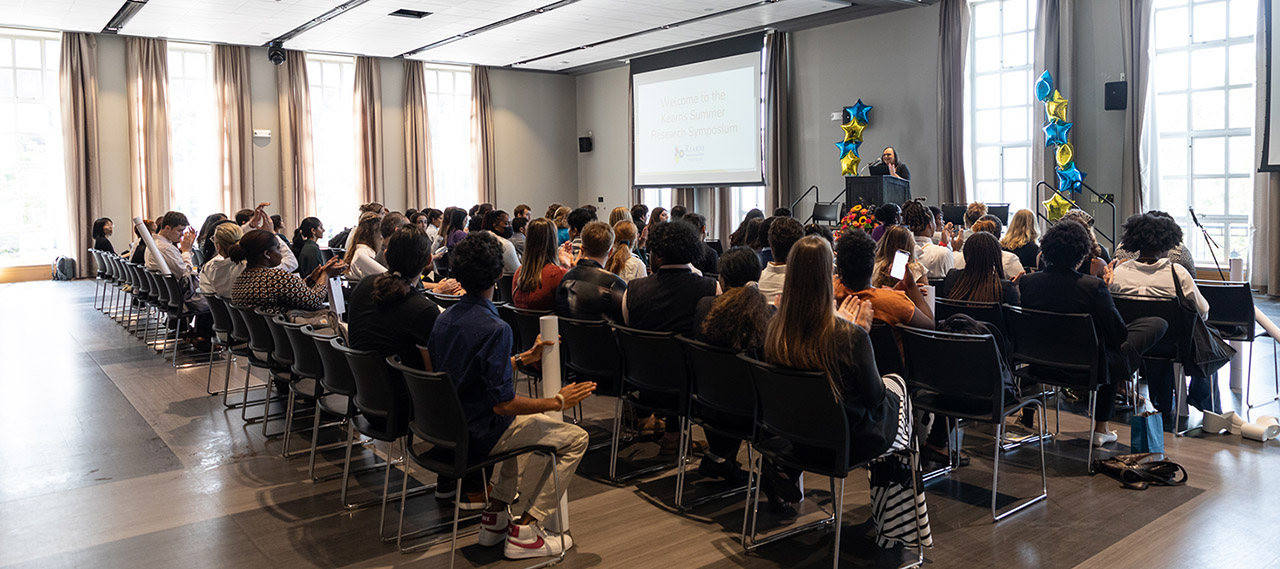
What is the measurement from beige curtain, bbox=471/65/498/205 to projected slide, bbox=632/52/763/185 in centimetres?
339

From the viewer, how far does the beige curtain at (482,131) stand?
18.3 m

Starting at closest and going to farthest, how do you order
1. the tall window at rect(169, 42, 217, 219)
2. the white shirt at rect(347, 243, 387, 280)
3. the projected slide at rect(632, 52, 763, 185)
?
the white shirt at rect(347, 243, 387, 280), the projected slide at rect(632, 52, 763, 185), the tall window at rect(169, 42, 217, 219)

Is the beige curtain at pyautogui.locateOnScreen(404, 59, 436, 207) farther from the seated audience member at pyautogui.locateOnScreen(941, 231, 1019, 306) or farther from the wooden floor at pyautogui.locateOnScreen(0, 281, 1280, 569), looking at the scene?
the seated audience member at pyautogui.locateOnScreen(941, 231, 1019, 306)

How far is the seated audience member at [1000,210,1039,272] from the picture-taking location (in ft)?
20.2

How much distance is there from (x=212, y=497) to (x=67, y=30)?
13.4m

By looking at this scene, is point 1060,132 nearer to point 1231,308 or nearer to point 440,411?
point 1231,308

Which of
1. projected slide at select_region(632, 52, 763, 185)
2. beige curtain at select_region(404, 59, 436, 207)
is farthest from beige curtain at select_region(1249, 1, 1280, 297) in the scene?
beige curtain at select_region(404, 59, 436, 207)

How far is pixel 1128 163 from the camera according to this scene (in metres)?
10.4

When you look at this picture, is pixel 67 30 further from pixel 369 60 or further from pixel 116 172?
pixel 369 60

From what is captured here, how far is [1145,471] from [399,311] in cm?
343

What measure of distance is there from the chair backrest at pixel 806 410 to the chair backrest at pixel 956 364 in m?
0.89

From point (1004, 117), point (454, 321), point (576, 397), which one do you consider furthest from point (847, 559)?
point (1004, 117)

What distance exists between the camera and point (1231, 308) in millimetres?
4879

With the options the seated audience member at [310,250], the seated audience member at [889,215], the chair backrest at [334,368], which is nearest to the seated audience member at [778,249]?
the chair backrest at [334,368]
